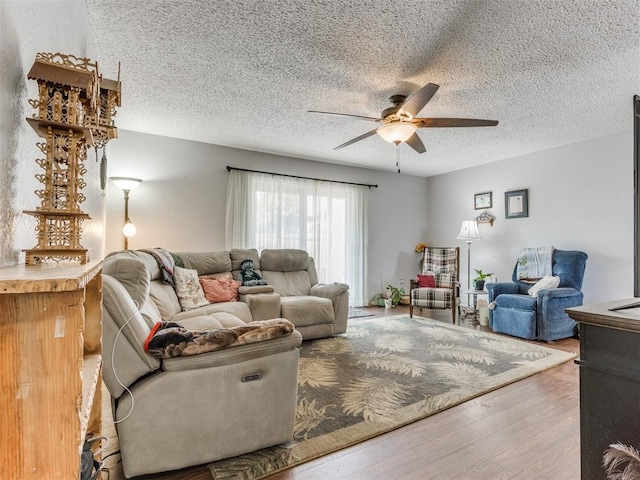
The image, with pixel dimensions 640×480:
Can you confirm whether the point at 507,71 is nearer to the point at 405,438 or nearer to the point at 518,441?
the point at 518,441

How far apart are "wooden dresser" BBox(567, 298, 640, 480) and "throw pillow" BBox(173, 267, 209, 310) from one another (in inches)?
118

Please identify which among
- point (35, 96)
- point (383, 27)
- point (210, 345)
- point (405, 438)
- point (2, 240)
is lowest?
point (405, 438)

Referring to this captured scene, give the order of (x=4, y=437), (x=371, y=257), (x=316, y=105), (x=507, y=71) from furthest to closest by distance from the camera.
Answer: (x=371, y=257)
(x=316, y=105)
(x=507, y=71)
(x=4, y=437)

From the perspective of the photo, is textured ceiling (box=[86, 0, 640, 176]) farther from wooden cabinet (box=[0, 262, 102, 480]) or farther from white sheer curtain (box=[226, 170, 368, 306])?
wooden cabinet (box=[0, 262, 102, 480])

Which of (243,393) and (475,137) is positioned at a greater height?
(475,137)

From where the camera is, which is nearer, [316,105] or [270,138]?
[316,105]

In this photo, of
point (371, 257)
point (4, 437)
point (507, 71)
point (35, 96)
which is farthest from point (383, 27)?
point (371, 257)

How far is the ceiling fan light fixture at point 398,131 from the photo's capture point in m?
2.68

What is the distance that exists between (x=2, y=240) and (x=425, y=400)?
2.35 meters

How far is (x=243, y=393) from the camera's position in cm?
157

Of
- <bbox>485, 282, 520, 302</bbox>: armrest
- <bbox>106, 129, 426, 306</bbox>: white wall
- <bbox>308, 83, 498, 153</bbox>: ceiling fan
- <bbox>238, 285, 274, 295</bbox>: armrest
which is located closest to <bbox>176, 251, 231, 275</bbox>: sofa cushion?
<bbox>238, 285, 274, 295</bbox>: armrest

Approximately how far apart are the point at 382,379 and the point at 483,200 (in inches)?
161

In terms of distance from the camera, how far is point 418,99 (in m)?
2.29

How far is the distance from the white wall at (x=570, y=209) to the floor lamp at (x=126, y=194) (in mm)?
5164
